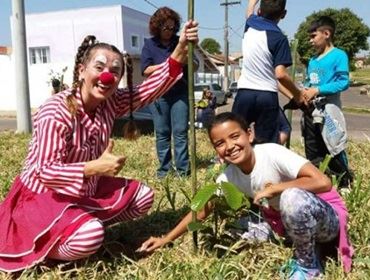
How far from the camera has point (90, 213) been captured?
98.0 inches

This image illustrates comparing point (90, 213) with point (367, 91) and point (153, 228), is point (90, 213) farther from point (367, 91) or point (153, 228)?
point (367, 91)

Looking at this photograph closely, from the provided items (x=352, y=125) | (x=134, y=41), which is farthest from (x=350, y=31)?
(x=352, y=125)

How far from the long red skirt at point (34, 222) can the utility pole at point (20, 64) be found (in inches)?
275

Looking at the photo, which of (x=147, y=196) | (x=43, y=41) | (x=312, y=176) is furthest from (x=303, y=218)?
(x=43, y=41)

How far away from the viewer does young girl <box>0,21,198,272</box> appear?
7.51ft

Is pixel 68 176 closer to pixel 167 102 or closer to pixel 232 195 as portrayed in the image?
pixel 232 195

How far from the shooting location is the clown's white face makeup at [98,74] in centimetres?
239

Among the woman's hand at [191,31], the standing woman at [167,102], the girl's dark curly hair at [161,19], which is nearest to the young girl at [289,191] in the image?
the woman's hand at [191,31]

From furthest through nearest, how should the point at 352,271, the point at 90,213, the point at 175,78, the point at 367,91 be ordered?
the point at 367,91 < the point at 175,78 < the point at 90,213 < the point at 352,271

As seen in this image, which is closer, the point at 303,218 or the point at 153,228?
the point at 303,218

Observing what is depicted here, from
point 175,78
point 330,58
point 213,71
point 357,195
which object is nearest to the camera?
point 175,78

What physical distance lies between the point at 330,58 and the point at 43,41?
23249 mm

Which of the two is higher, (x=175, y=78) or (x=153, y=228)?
(x=175, y=78)

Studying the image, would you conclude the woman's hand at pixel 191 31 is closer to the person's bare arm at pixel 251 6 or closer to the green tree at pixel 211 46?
the person's bare arm at pixel 251 6
